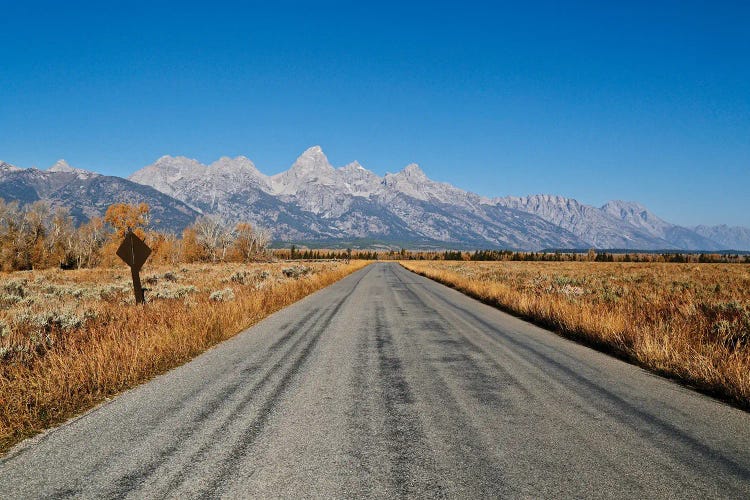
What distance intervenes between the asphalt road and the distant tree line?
205ft

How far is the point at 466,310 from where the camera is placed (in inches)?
614

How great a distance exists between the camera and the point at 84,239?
226 feet

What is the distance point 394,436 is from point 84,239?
8125 cm

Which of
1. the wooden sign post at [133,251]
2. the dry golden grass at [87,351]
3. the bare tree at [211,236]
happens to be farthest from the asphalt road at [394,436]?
the bare tree at [211,236]

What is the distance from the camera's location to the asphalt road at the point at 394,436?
3.14 m

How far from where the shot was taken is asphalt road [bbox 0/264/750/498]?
314cm

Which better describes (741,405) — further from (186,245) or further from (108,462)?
(186,245)

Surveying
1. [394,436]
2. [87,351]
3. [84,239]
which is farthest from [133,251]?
[84,239]

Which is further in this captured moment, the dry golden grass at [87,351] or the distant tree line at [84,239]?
the distant tree line at [84,239]

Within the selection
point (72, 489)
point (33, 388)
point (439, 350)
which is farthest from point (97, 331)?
point (439, 350)

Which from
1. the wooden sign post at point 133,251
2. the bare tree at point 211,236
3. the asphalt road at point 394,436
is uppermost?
the bare tree at point 211,236

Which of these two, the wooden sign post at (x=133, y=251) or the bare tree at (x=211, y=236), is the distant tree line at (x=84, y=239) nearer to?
the bare tree at (x=211, y=236)

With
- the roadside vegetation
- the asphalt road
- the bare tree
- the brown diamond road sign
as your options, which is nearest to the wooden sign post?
the brown diamond road sign

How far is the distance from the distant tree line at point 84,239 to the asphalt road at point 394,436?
62.5 m
